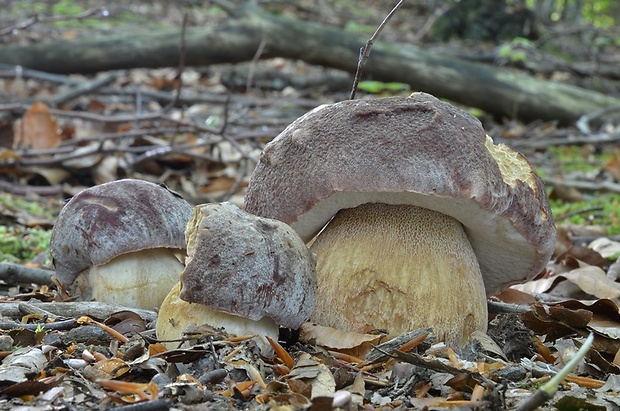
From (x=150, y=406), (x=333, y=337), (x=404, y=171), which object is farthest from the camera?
(x=333, y=337)

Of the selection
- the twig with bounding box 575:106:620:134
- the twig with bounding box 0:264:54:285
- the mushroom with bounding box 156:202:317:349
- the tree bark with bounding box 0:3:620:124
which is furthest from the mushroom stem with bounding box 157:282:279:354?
the twig with bounding box 575:106:620:134

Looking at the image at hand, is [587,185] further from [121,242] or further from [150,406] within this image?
[150,406]

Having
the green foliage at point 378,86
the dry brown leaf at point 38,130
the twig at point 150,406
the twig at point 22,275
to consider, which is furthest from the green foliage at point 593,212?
the dry brown leaf at point 38,130

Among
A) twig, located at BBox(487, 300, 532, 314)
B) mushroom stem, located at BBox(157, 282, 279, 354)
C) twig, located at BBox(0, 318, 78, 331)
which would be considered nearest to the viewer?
mushroom stem, located at BBox(157, 282, 279, 354)

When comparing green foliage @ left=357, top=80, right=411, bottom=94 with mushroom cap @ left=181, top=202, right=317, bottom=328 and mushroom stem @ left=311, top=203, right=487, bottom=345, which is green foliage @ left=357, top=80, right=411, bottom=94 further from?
mushroom cap @ left=181, top=202, right=317, bottom=328

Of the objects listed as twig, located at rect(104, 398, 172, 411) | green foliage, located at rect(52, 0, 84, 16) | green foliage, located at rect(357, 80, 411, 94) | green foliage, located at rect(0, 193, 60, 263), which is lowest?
green foliage, located at rect(0, 193, 60, 263)

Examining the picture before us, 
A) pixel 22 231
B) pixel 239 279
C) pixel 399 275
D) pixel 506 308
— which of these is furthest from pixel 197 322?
pixel 22 231

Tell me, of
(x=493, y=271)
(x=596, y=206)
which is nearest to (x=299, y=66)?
(x=596, y=206)

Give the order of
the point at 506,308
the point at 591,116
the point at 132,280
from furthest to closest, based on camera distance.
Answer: the point at 591,116 → the point at 506,308 → the point at 132,280
